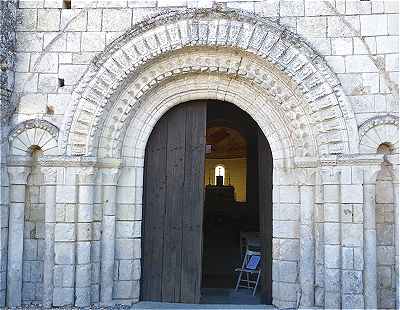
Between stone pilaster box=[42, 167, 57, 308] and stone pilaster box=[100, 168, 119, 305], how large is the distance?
0.55m

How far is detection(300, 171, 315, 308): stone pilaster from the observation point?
4.97 meters

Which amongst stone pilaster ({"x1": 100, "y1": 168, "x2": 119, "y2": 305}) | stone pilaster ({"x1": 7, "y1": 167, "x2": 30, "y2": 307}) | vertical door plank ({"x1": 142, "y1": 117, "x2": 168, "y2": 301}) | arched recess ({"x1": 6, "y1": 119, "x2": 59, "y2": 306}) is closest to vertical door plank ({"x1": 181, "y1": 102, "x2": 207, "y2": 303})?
vertical door plank ({"x1": 142, "y1": 117, "x2": 168, "y2": 301})

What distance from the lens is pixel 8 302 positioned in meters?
5.01

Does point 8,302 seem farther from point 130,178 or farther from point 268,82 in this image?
point 268,82

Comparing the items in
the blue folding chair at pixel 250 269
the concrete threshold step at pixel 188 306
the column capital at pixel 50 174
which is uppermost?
the column capital at pixel 50 174

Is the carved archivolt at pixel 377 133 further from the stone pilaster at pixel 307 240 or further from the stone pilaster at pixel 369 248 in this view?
the stone pilaster at pixel 307 240

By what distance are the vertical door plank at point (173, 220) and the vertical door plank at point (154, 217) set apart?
0.06 m

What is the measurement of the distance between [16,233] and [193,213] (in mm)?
2037

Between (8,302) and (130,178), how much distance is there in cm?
191

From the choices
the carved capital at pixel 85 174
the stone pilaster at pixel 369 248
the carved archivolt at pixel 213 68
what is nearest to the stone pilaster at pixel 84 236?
the carved capital at pixel 85 174

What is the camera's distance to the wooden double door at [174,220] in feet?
18.0

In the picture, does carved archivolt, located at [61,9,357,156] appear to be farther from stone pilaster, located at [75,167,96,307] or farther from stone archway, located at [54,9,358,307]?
stone pilaster, located at [75,167,96,307]

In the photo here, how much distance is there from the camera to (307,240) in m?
5.01

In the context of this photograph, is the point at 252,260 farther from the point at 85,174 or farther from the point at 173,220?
the point at 85,174
